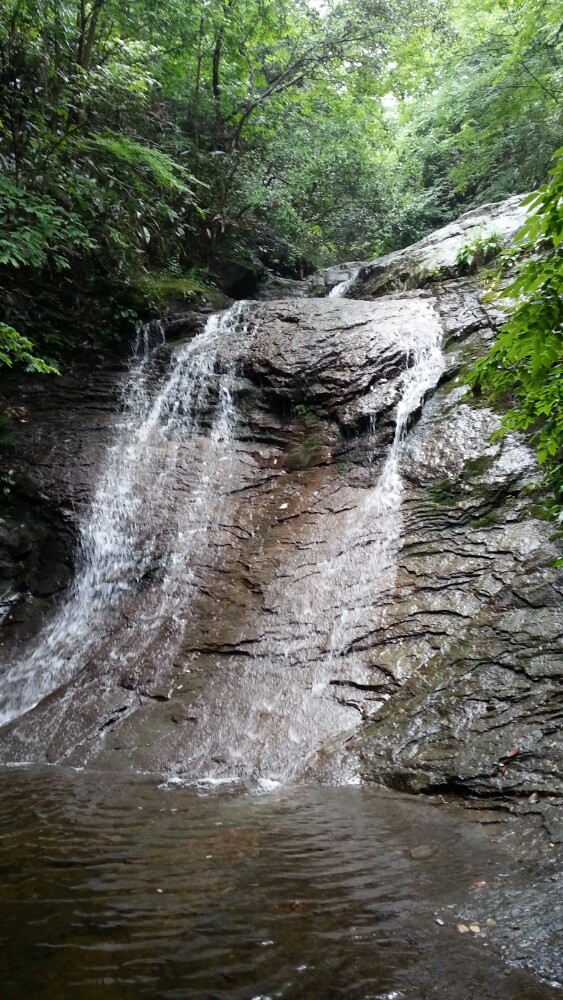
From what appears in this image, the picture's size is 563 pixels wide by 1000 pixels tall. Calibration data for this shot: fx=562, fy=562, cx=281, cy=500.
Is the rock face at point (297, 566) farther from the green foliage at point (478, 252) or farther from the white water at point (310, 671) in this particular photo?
the green foliage at point (478, 252)

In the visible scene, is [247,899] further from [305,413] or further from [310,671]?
[305,413]

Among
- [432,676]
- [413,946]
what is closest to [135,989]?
[413,946]

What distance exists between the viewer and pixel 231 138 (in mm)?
13094

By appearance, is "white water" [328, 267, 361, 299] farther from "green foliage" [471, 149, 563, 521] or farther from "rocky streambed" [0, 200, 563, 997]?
"green foliage" [471, 149, 563, 521]

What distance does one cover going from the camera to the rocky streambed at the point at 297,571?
4383 millimetres

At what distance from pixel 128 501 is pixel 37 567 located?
1.42m

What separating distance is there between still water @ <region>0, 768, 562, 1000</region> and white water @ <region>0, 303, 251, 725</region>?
8.02 feet

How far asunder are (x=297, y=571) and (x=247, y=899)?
4.09m

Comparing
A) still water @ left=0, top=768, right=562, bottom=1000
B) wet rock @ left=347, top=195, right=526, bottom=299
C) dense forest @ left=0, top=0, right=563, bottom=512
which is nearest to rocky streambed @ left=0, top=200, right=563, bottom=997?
wet rock @ left=347, top=195, right=526, bottom=299

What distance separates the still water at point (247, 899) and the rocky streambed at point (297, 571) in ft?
1.04

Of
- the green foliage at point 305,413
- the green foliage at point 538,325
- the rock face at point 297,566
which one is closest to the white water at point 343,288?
the rock face at point 297,566

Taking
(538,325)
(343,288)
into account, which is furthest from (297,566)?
(343,288)

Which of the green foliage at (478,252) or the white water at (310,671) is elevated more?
the green foliage at (478,252)

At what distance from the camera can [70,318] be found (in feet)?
32.2
